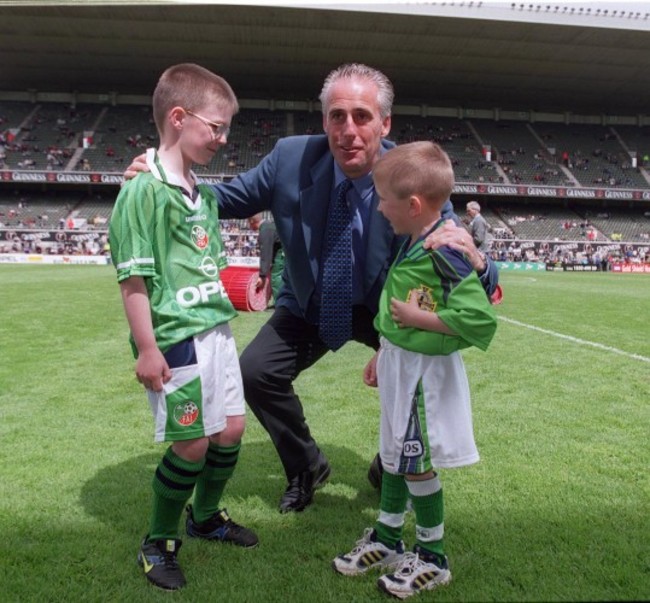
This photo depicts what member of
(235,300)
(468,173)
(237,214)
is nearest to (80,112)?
(468,173)

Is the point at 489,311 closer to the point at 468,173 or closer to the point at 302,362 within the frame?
the point at 302,362

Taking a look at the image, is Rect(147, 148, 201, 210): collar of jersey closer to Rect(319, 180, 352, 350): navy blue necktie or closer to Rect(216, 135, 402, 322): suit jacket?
Rect(216, 135, 402, 322): suit jacket

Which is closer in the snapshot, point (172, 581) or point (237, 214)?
point (172, 581)

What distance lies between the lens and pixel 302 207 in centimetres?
311

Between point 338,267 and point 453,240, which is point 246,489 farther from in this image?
point 453,240

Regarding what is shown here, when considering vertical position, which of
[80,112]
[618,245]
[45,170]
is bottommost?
[618,245]

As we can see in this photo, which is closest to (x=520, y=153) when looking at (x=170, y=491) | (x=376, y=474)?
(x=376, y=474)

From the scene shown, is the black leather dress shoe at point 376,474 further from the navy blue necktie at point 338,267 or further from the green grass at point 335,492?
the navy blue necktie at point 338,267

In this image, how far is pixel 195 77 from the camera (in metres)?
2.47

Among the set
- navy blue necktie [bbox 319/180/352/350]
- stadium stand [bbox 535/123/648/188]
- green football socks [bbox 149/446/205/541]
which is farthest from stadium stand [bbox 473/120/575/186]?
green football socks [bbox 149/446/205/541]

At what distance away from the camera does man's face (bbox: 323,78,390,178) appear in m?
2.75

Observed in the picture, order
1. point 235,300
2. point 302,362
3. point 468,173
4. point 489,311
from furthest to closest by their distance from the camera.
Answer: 1. point 468,173
2. point 235,300
3. point 302,362
4. point 489,311

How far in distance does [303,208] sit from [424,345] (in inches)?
43.0

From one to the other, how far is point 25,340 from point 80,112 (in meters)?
45.5
